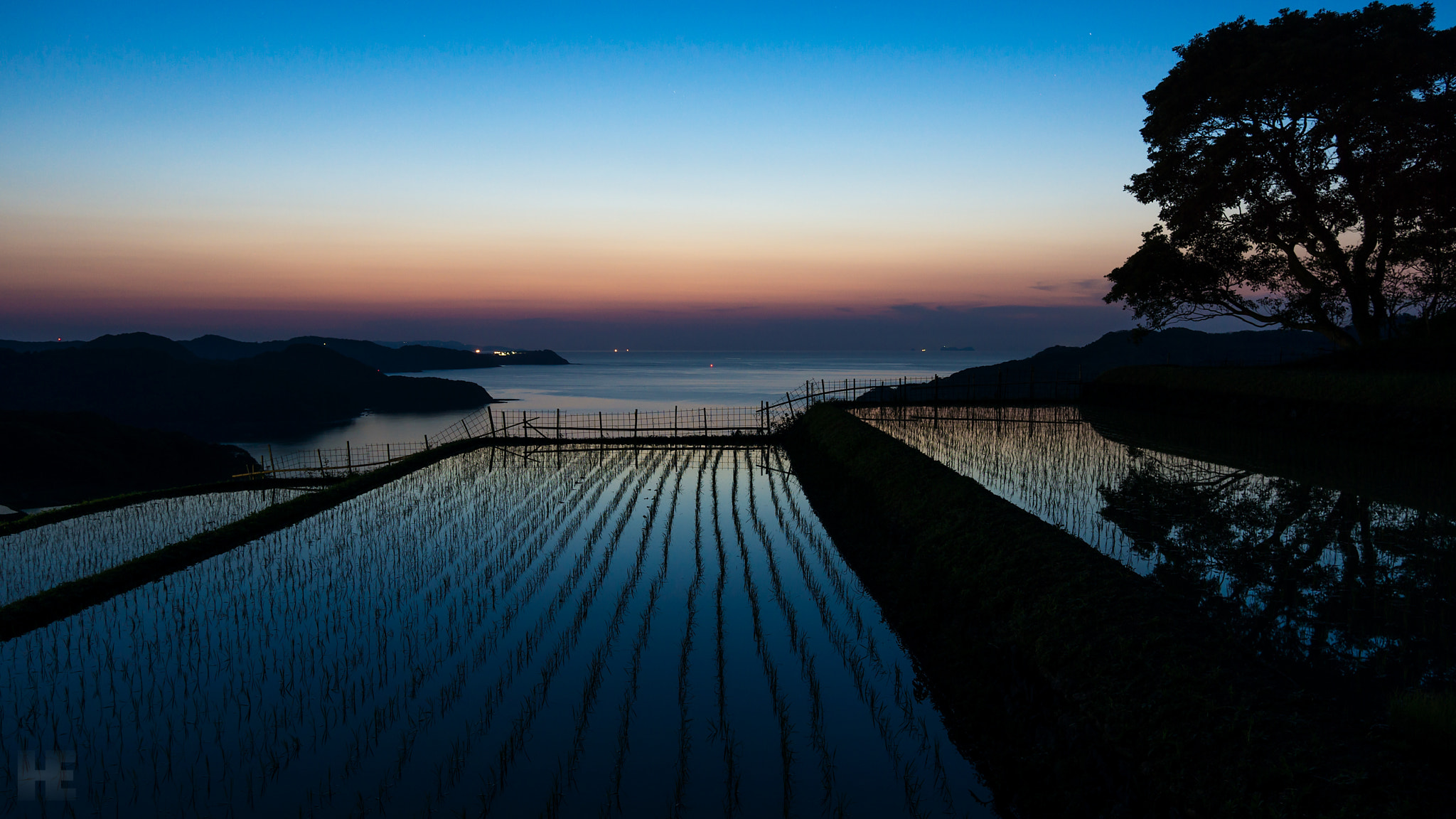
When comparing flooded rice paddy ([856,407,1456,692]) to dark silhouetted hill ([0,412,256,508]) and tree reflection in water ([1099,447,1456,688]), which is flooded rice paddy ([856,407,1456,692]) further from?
dark silhouetted hill ([0,412,256,508])

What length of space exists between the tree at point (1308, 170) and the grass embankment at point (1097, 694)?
17.5 metres

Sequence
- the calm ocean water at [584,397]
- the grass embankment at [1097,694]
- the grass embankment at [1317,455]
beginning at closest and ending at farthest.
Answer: the grass embankment at [1097,694] < the grass embankment at [1317,455] < the calm ocean water at [584,397]

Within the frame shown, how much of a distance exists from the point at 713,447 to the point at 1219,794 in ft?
58.5

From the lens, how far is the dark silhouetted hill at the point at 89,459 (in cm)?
2898

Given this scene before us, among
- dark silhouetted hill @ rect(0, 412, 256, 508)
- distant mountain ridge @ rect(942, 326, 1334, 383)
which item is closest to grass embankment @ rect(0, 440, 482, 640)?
dark silhouetted hill @ rect(0, 412, 256, 508)

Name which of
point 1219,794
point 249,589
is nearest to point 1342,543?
point 1219,794

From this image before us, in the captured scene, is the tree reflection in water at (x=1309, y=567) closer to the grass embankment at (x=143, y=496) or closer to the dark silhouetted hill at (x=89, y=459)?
the grass embankment at (x=143, y=496)

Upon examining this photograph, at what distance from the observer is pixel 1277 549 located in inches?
316

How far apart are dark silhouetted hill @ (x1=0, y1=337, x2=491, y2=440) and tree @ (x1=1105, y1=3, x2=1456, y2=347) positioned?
77.0 meters

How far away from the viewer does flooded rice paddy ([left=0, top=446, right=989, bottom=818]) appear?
4.69 metres

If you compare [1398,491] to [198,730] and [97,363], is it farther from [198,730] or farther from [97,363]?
[97,363]

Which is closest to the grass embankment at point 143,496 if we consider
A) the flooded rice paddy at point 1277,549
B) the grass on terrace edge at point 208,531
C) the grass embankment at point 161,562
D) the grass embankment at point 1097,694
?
the grass on terrace edge at point 208,531

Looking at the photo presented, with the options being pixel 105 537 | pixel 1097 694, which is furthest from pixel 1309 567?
pixel 105 537

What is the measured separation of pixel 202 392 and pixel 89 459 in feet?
206
